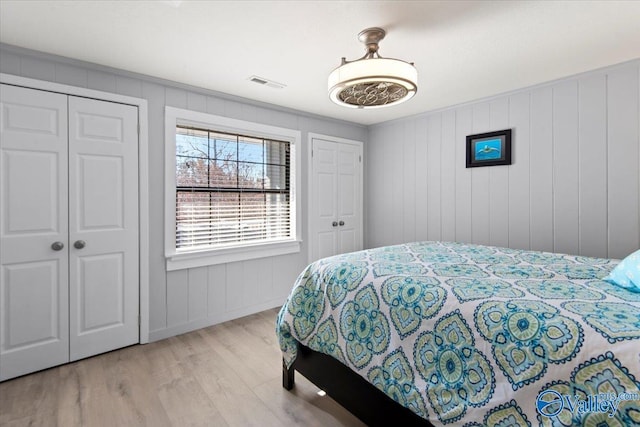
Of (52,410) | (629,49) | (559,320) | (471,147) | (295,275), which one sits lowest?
(52,410)

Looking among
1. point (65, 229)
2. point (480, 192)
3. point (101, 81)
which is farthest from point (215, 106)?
point (480, 192)

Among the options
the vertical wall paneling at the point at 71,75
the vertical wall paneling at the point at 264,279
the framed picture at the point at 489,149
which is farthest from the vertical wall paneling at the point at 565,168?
the vertical wall paneling at the point at 71,75

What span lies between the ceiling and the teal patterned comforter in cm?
151

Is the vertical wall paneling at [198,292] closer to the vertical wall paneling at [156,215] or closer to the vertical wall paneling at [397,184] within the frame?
the vertical wall paneling at [156,215]

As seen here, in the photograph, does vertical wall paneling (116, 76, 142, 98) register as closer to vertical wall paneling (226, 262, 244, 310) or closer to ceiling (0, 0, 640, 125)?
ceiling (0, 0, 640, 125)

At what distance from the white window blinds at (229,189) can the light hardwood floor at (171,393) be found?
1.07 meters

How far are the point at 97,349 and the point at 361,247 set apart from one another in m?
3.27

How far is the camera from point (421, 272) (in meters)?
A: 1.75

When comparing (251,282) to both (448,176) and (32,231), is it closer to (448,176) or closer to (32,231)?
(32,231)

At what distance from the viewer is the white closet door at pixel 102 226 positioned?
2.48 meters

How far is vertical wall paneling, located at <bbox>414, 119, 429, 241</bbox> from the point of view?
12.9 feet

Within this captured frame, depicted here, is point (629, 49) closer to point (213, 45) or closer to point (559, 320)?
point (559, 320)

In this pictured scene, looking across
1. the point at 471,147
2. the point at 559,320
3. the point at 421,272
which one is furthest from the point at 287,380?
the point at 471,147

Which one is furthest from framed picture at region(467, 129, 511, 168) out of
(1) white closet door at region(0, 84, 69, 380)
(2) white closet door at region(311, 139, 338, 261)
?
(1) white closet door at region(0, 84, 69, 380)
